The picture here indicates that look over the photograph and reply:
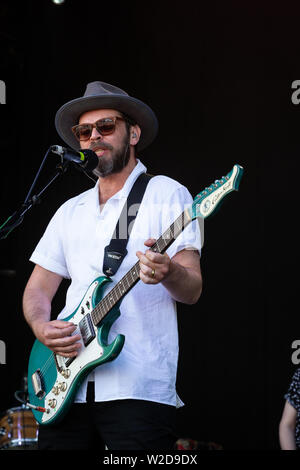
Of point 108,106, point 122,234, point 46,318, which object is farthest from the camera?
point 108,106

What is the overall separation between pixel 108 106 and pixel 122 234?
69 centimetres

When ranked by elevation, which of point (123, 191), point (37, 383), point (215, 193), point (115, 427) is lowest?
point (115, 427)

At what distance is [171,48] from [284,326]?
230 centimetres

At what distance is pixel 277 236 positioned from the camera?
4.20 m

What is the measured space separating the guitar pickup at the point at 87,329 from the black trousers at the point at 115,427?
0.57 feet

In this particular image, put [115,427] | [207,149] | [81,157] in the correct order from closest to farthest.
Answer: [115,427], [81,157], [207,149]

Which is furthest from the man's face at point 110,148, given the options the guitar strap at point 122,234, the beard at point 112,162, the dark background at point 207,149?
the dark background at point 207,149

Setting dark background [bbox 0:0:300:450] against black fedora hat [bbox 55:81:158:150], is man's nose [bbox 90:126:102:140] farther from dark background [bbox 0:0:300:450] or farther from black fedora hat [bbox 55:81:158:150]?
dark background [bbox 0:0:300:450]

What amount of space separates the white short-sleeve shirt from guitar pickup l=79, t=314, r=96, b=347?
7 cm

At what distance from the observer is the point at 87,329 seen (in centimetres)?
219

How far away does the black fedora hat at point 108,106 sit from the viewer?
2625 mm

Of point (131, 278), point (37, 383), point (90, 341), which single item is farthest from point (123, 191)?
point (37, 383)

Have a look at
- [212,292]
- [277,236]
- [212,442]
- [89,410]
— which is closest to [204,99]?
[277,236]

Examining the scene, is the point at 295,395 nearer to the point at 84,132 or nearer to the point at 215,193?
the point at 215,193
